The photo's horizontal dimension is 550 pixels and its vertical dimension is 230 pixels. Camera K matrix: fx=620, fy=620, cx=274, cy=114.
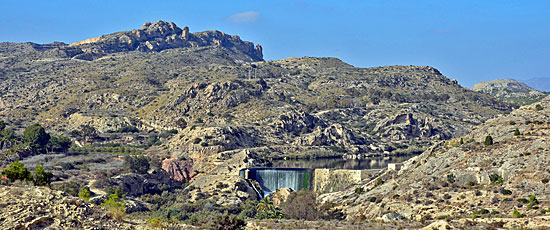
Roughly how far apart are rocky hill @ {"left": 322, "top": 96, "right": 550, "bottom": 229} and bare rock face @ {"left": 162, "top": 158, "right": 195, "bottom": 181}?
41.3m

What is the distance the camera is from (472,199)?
5997 cm

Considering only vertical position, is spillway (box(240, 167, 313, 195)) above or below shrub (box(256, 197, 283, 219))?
above

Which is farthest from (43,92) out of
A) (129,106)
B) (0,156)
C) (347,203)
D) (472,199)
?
(472,199)

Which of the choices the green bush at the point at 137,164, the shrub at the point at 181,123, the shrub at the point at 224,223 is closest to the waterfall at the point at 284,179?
the green bush at the point at 137,164

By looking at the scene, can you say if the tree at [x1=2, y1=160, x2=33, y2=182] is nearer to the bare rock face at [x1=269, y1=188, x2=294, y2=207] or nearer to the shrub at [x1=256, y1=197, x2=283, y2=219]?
the shrub at [x1=256, y1=197, x2=283, y2=219]

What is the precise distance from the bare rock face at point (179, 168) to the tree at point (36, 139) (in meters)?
29.7

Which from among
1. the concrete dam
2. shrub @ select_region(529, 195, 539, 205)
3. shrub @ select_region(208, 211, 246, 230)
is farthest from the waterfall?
shrub @ select_region(208, 211, 246, 230)

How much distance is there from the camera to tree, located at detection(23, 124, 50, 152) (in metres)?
131

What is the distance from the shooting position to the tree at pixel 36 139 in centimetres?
13075

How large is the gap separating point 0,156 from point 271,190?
5191 centimetres

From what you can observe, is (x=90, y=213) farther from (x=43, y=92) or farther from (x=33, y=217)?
(x=43, y=92)

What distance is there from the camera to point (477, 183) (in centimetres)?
6506

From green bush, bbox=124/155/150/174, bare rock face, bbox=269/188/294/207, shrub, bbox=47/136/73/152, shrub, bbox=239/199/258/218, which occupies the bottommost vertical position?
shrub, bbox=239/199/258/218

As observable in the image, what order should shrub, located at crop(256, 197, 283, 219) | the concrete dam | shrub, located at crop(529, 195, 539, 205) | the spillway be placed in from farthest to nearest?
the spillway < the concrete dam < shrub, located at crop(256, 197, 283, 219) < shrub, located at crop(529, 195, 539, 205)
